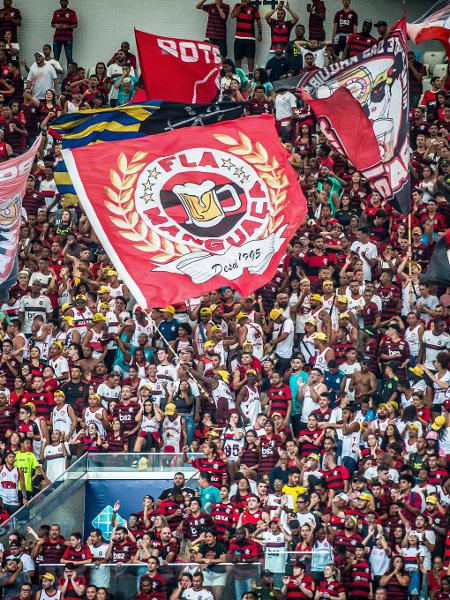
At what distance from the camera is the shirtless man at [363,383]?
25.1 meters

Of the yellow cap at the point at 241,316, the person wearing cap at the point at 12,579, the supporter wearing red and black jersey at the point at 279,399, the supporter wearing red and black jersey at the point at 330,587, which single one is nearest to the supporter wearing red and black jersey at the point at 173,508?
the person wearing cap at the point at 12,579

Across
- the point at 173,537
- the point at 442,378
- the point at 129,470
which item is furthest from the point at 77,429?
the point at 442,378

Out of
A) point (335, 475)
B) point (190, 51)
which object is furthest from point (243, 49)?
point (335, 475)

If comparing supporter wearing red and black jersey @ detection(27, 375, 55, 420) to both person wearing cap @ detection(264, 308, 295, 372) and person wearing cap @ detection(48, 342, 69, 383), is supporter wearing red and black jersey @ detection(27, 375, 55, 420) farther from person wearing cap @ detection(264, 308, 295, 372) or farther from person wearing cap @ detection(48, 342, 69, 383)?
person wearing cap @ detection(264, 308, 295, 372)

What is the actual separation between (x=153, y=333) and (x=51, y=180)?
5.54 meters

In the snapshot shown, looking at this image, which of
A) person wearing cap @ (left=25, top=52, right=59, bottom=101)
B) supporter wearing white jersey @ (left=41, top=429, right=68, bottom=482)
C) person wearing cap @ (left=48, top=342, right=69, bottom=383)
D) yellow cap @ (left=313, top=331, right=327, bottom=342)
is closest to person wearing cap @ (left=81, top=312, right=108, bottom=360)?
person wearing cap @ (left=48, top=342, right=69, bottom=383)

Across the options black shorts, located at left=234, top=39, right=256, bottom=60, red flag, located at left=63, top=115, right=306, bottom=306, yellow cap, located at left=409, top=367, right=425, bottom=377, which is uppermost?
black shorts, located at left=234, top=39, right=256, bottom=60

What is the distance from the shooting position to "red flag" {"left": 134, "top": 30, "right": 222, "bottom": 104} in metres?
27.9

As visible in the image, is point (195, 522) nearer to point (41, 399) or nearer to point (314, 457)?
point (314, 457)

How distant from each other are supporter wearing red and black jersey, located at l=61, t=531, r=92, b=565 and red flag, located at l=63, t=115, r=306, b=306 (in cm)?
404

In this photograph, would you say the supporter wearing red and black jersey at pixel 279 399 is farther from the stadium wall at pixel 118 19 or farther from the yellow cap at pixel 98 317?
the stadium wall at pixel 118 19

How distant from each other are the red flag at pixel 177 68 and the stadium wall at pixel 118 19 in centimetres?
815

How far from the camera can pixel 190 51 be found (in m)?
28.5

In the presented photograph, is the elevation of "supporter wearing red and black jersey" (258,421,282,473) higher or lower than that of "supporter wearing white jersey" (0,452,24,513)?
higher
